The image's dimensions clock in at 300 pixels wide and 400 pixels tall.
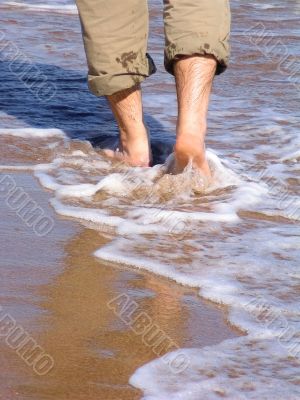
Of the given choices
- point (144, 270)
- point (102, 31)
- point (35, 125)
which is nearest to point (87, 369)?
point (144, 270)

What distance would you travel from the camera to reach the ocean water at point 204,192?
2.21 metres

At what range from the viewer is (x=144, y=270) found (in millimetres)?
2695

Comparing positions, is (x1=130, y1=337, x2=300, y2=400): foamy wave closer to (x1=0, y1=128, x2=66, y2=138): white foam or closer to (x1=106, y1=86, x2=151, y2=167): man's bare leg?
(x1=106, y1=86, x2=151, y2=167): man's bare leg

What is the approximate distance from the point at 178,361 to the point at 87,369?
21cm

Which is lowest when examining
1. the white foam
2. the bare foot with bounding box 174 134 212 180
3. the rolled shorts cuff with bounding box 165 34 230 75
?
the white foam

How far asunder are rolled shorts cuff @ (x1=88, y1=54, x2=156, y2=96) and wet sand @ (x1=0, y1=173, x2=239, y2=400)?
0.77m

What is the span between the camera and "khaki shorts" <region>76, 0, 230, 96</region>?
340cm

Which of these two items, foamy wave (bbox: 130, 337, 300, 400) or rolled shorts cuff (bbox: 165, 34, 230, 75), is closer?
foamy wave (bbox: 130, 337, 300, 400)

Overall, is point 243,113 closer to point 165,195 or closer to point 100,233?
point 165,195

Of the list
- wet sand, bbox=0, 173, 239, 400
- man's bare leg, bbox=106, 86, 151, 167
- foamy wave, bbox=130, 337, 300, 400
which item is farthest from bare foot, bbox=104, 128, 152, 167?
foamy wave, bbox=130, 337, 300, 400

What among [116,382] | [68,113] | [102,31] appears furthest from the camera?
[68,113]

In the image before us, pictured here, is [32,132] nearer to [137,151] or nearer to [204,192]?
[137,151]

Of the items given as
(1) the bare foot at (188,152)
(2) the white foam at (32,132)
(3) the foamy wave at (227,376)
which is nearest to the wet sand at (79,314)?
(3) the foamy wave at (227,376)

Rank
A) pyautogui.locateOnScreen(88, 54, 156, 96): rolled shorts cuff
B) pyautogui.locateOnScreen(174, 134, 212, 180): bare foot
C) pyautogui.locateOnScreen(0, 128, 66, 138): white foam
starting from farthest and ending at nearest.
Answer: pyautogui.locateOnScreen(0, 128, 66, 138): white foam
pyautogui.locateOnScreen(88, 54, 156, 96): rolled shorts cuff
pyautogui.locateOnScreen(174, 134, 212, 180): bare foot
